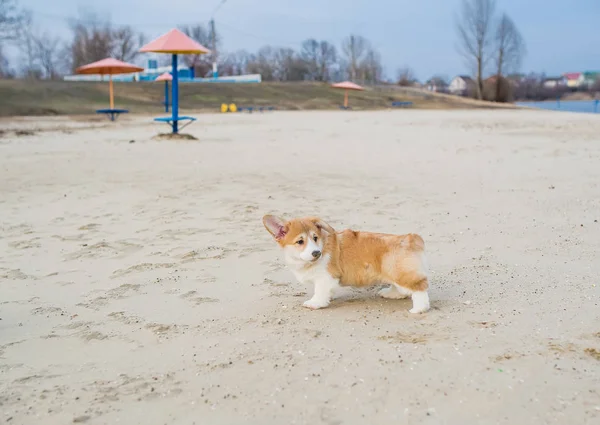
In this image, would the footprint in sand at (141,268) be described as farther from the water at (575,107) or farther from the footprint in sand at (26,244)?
the water at (575,107)

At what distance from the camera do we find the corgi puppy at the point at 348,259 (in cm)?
391

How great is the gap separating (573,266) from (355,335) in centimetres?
231

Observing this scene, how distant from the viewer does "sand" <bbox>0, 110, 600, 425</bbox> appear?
283 cm

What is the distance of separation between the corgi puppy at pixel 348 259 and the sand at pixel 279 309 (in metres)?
0.17

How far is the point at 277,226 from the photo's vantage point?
4055mm

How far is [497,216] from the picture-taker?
6.88 meters

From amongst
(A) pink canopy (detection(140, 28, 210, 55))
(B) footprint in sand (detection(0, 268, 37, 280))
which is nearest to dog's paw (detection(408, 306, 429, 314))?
(B) footprint in sand (detection(0, 268, 37, 280))

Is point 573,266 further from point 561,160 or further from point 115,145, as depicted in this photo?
point 115,145

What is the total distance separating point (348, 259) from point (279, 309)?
1.90 ft

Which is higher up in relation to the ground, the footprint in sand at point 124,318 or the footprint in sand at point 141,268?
the footprint in sand at point 141,268

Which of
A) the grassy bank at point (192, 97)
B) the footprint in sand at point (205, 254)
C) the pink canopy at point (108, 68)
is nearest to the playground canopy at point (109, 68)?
the pink canopy at point (108, 68)

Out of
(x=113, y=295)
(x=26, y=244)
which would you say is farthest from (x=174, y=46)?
(x=113, y=295)

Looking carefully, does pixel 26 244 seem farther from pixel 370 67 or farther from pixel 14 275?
pixel 370 67

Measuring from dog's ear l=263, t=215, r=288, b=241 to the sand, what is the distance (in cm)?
52
